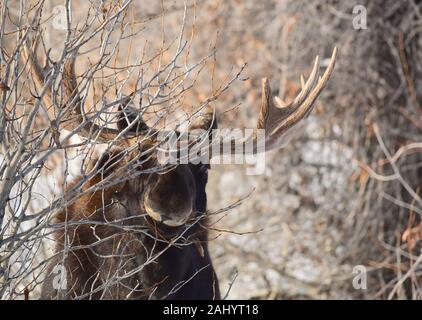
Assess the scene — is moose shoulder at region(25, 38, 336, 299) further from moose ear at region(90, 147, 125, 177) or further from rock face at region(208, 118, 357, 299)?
rock face at region(208, 118, 357, 299)

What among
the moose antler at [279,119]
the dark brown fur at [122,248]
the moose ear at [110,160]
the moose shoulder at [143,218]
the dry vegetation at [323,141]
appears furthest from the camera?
the dry vegetation at [323,141]

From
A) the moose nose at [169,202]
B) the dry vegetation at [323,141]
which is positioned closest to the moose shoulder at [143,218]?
the moose nose at [169,202]

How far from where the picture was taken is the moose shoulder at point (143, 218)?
16.4ft

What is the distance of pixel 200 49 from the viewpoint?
1080 centimetres

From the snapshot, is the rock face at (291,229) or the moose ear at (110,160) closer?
the moose ear at (110,160)

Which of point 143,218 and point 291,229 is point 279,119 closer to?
point 143,218

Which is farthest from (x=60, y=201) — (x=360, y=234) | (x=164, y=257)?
(x=360, y=234)

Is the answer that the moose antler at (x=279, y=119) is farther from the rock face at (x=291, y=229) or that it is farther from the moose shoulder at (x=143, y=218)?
the rock face at (x=291, y=229)

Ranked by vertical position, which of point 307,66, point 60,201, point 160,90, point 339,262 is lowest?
point 339,262

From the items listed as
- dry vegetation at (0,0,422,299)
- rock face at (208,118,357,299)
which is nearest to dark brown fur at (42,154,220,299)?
dry vegetation at (0,0,422,299)
